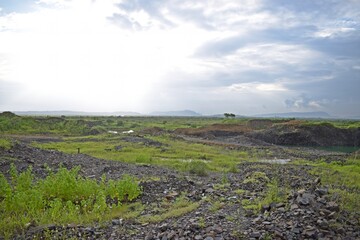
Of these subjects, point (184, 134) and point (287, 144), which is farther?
point (184, 134)

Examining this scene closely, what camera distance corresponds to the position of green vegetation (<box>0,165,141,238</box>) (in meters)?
10.2

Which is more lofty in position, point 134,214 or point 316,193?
point 316,193

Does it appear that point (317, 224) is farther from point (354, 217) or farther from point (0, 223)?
point (0, 223)

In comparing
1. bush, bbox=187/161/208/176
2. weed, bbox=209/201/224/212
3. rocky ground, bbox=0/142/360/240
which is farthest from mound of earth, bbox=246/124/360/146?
weed, bbox=209/201/224/212

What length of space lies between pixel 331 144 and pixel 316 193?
52.9 meters

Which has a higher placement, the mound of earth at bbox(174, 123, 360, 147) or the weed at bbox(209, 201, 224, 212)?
the weed at bbox(209, 201, 224, 212)

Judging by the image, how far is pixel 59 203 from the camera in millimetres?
10500

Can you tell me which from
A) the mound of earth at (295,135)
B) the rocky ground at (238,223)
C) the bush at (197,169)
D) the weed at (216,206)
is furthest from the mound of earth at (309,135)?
the weed at (216,206)

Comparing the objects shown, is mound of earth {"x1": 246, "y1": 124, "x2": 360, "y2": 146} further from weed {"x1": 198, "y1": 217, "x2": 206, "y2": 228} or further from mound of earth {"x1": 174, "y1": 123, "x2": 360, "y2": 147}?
weed {"x1": 198, "y1": 217, "x2": 206, "y2": 228}

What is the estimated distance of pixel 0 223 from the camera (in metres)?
9.77

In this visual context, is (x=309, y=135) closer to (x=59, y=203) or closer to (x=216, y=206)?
(x=216, y=206)

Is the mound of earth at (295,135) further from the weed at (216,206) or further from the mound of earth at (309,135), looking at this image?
the weed at (216,206)

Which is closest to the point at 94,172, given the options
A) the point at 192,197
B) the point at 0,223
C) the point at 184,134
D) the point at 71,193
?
the point at 71,193

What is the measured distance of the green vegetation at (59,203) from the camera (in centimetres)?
1021
